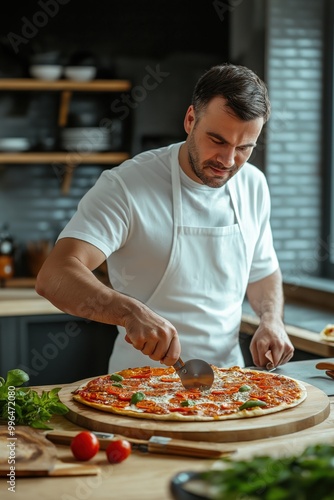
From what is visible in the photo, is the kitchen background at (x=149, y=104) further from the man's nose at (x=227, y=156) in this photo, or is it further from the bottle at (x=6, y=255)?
the man's nose at (x=227, y=156)

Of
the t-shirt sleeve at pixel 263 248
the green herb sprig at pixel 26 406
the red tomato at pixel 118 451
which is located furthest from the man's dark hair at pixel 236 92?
the red tomato at pixel 118 451

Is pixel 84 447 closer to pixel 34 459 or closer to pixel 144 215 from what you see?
pixel 34 459

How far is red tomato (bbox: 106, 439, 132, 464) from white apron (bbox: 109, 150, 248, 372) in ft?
3.15

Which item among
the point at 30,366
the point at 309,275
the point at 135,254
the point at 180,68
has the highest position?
the point at 180,68

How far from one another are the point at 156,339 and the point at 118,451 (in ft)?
1.40

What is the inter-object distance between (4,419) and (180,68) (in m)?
3.55

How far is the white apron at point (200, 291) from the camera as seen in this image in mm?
2656

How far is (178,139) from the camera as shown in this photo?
5.14 meters

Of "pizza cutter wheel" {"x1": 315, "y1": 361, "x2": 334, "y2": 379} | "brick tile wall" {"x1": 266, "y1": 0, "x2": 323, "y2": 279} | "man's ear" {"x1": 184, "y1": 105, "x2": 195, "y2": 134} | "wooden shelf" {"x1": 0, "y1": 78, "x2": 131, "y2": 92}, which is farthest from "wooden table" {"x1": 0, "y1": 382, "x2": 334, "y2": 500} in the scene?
"wooden shelf" {"x1": 0, "y1": 78, "x2": 131, "y2": 92}

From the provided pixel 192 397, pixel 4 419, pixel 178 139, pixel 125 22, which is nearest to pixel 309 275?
pixel 178 139

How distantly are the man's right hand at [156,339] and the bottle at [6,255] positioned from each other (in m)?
2.71

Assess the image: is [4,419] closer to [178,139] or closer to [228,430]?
[228,430]

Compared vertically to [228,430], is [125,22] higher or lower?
higher

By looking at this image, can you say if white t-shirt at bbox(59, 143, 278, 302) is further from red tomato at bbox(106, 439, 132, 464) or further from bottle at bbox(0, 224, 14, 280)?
bottle at bbox(0, 224, 14, 280)
